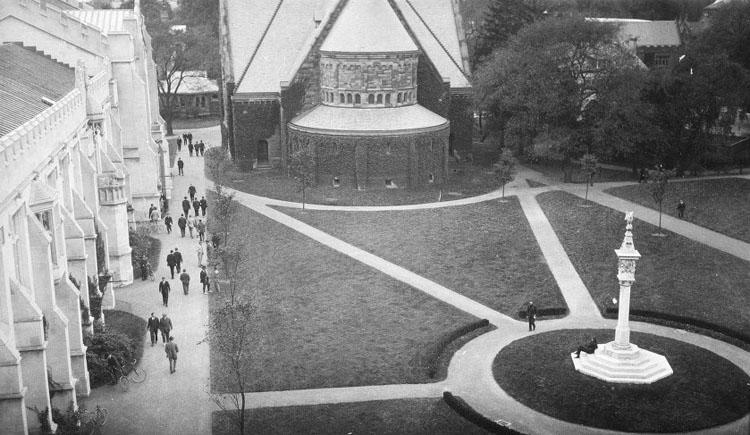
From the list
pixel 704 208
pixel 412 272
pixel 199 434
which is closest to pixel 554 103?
pixel 704 208

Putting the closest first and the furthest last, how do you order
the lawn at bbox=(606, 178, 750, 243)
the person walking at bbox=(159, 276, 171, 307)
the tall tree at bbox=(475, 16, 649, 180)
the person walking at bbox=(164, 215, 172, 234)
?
the person walking at bbox=(159, 276, 171, 307)
the person walking at bbox=(164, 215, 172, 234)
the lawn at bbox=(606, 178, 750, 243)
the tall tree at bbox=(475, 16, 649, 180)

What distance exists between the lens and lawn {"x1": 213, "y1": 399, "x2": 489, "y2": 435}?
26828 millimetres

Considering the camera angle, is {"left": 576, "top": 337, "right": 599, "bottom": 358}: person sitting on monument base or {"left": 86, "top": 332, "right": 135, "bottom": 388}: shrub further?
{"left": 576, "top": 337, "right": 599, "bottom": 358}: person sitting on monument base

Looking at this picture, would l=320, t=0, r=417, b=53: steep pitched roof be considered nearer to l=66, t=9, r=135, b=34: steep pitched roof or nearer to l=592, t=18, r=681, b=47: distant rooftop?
l=66, t=9, r=135, b=34: steep pitched roof

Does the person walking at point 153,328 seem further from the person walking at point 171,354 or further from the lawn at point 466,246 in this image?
the lawn at point 466,246

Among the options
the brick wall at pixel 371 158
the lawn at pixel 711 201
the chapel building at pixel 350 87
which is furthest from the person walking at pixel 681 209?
the brick wall at pixel 371 158

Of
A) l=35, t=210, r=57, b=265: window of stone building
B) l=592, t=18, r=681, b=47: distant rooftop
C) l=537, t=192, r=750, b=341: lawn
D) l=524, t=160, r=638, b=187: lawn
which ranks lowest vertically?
l=537, t=192, r=750, b=341: lawn

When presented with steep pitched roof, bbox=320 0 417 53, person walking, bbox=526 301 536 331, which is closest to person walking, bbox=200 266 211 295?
person walking, bbox=526 301 536 331

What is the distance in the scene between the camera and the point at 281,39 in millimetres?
70625

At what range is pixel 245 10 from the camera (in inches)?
2840

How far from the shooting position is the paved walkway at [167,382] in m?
27.4

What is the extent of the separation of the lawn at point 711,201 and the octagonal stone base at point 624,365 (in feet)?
63.7

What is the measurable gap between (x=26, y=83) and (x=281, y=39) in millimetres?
38021

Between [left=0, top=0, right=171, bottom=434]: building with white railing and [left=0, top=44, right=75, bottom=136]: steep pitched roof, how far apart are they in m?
0.09
